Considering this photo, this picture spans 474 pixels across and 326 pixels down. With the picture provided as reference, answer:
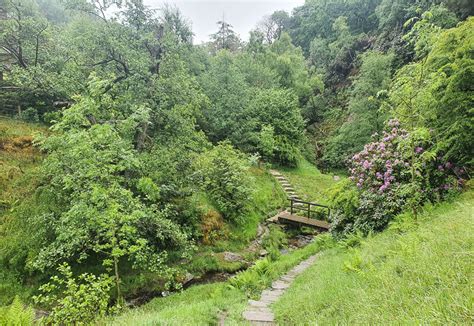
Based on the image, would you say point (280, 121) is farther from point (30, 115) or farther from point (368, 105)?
point (30, 115)

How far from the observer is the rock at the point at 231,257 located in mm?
9945

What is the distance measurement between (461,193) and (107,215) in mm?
7695

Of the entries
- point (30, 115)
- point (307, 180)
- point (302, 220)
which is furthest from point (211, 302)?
point (307, 180)

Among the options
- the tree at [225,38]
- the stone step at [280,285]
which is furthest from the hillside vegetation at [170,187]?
the tree at [225,38]

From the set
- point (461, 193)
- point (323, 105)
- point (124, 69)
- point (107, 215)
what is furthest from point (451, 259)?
point (323, 105)

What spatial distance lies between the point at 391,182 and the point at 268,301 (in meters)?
4.49

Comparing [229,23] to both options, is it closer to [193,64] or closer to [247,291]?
[193,64]

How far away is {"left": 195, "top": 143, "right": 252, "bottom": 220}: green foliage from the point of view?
1171 cm

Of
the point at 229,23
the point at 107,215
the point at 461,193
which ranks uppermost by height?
the point at 229,23

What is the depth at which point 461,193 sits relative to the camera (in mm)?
6188

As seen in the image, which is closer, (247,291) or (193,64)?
(247,291)

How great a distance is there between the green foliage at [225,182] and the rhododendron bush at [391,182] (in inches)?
167

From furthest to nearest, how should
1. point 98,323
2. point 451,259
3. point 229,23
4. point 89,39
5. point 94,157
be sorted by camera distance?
point 229,23
point 89,39
point 94,157
point 98,323
point 451,259

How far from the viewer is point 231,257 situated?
396 inches
